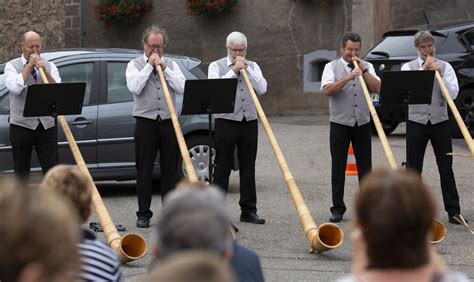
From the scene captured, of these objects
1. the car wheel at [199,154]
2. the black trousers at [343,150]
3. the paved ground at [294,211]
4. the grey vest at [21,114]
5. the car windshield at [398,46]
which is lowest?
the paved ground at [294,211]

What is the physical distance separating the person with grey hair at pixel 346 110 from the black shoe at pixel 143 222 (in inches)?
66.1

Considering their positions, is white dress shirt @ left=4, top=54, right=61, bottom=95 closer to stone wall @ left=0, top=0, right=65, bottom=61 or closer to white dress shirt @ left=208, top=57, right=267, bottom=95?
white dress shirt @ left=208, top=57, right=267, bottom=95

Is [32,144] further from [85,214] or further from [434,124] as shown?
[85,214]

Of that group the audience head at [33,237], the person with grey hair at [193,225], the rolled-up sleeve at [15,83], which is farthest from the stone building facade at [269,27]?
the audience head at [33,237]

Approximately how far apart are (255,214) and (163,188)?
873 millimetres

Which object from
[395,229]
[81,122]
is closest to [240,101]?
[81,122]

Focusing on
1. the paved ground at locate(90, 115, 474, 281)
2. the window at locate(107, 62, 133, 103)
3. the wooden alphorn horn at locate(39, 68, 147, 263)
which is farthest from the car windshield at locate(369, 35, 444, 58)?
the wooden alphorn horn at locate(39, 68, 147, 263)

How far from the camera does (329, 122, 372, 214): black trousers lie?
396 inches

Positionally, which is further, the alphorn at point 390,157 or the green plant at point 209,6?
the green plant at point 209,6

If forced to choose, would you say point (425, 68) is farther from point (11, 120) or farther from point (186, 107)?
point (11, 120)

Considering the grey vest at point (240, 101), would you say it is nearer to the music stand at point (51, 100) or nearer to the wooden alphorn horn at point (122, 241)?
the music stand at point (51, 100)

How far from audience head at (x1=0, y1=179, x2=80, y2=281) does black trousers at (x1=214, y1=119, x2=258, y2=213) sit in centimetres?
722

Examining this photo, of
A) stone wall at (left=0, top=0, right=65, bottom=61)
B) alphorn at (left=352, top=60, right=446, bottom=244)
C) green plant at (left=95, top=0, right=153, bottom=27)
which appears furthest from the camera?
stone wall at (left=0, top=0, right=65, bottom=61)

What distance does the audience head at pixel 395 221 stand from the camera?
2.99 metres
